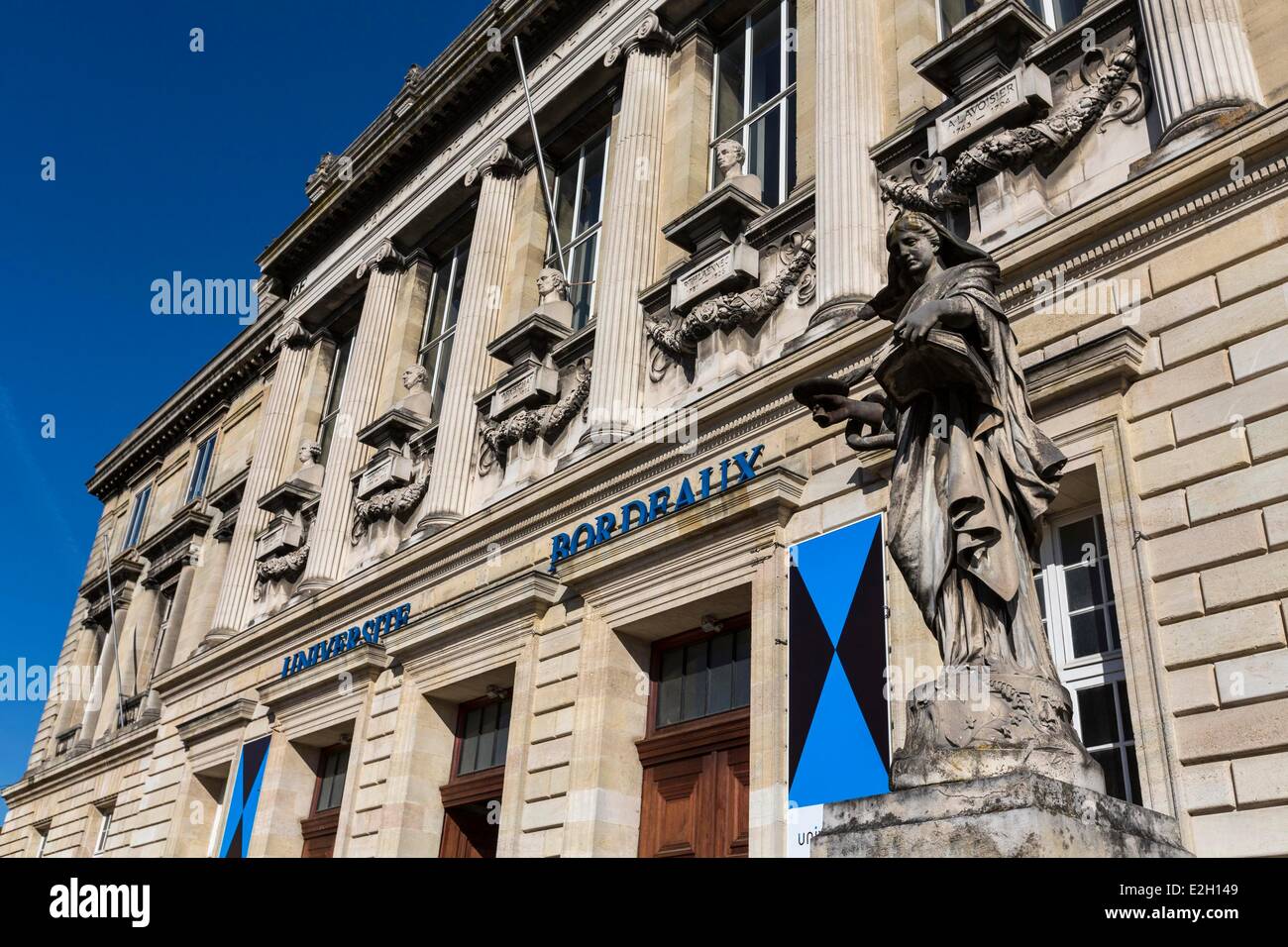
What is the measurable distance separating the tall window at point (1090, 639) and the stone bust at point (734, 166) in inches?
234

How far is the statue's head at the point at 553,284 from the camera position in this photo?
15844mm

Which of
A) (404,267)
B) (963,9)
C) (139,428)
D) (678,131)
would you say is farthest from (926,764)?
(139,428)

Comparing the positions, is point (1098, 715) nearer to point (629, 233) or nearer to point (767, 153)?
point (767, 153)

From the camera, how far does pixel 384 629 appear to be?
1574 centimetres

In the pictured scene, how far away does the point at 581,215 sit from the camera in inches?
678

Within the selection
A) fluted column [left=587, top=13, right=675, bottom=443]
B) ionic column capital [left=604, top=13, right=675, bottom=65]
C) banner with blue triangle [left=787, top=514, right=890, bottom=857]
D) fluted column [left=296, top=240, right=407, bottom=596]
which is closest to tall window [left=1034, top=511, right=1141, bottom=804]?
banner with blue triangle [left=787, top=514, right=890, bottom=857]

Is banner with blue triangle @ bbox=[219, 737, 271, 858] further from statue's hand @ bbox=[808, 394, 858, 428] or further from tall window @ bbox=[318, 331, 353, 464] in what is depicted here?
statue's hand @ bbox=[808, 394, 858, 428]

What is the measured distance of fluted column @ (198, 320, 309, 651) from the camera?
2064 centimetres

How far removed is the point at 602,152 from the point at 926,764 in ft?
46.6

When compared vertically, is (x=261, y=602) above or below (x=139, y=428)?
below

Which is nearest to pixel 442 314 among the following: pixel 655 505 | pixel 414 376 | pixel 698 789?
pixel 414 376

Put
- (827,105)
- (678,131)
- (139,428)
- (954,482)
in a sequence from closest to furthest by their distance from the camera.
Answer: (954,482)
(827,105)
(678,131)
(139,428)

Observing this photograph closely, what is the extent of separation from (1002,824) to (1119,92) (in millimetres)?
7857
